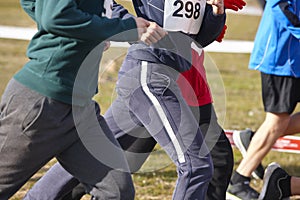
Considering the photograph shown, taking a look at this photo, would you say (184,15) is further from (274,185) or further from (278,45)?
(274,185)

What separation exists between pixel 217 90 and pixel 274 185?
79 centimetres

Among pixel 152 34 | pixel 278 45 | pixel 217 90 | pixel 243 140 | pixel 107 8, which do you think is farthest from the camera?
pixel 243 140

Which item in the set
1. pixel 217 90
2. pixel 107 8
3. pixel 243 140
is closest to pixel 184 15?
pixel 107 8

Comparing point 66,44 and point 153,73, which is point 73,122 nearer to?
point 66,44

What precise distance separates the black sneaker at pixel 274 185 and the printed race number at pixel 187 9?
164 cm

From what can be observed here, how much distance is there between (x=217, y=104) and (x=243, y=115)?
2943 millimetres

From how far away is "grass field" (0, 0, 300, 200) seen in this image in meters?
5.74

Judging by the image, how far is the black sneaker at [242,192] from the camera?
5.70 meters

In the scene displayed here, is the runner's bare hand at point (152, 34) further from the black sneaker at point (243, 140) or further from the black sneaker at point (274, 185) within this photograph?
the black sneaker at point (243, 140)

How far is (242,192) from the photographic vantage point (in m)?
5.73

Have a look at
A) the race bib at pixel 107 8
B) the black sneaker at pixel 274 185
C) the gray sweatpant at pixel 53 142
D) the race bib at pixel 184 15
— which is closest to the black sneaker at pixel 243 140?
the black sneaker at pixel 274 185

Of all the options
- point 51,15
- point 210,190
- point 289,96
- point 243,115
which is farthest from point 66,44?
point 243,115

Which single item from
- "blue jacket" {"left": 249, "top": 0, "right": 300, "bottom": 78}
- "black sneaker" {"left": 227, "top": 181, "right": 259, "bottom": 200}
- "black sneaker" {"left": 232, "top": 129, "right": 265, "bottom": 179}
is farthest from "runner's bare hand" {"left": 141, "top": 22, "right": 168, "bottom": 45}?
"black sneaker" {"left": 232, "top": 129, "right": 265, "bottom": 179}

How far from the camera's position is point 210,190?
4855 mm
